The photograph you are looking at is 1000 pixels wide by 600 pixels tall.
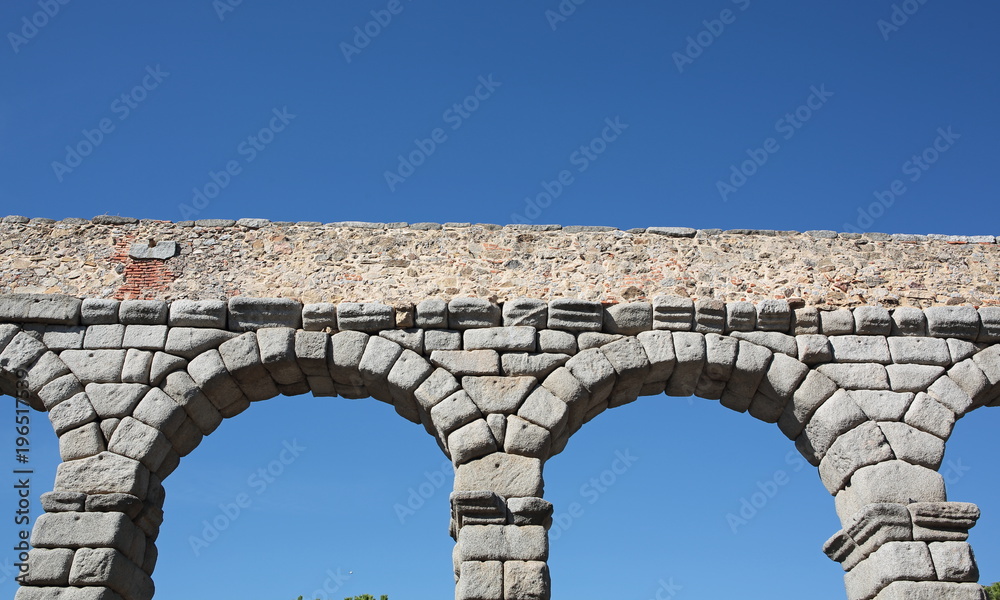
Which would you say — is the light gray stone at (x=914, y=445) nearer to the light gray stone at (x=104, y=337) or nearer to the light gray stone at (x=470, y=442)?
the light gray stone at (x=470, y=442)

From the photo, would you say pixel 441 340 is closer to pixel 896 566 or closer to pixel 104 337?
pixel 104 337

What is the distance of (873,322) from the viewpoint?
900cm

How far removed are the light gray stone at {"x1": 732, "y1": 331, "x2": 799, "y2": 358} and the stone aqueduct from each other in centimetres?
2

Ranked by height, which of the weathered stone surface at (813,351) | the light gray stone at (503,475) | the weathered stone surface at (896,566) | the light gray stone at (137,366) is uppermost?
the weathered stone surface at (813,351)

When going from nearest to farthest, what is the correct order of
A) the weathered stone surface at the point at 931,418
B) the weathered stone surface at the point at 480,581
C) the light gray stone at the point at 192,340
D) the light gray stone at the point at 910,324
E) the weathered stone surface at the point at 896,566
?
the weathered stone surface at the point at 480,581 < the weathered stone surface at the point at 896,566 < the weathered stone surface at the point at 931,418 < the light gray stone at the point at 192,340 < the light gray stone at the point at 910,324

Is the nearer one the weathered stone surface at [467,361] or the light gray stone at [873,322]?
the weathered stone surface at [467,361]

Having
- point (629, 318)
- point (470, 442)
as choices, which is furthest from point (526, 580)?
point (629, 318)

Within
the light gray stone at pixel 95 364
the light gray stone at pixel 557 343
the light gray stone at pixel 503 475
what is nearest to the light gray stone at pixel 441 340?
the light gray stone at pixel 557 343

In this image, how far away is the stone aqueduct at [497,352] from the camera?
7988 mm

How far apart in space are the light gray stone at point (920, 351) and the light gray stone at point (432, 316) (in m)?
3.81

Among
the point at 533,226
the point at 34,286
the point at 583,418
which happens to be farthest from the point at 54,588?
the point at 533,226

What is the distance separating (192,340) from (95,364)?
798 millimetres

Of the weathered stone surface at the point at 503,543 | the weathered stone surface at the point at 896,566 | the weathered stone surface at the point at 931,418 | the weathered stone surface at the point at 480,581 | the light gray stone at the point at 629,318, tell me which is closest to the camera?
the weathered stone surface at the point at 480,581

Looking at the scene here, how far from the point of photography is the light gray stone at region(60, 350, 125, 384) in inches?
337
